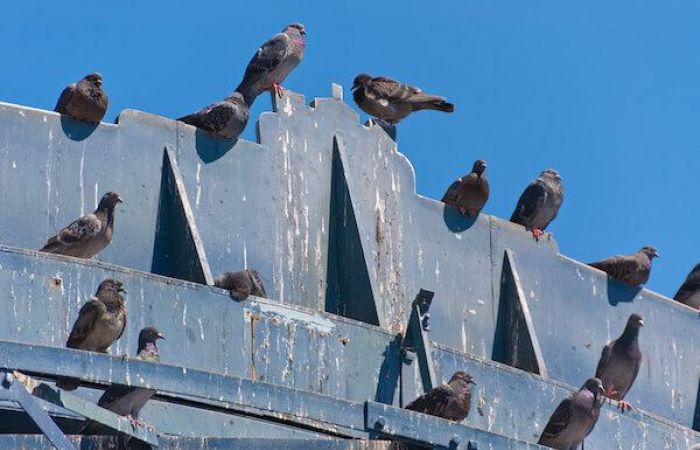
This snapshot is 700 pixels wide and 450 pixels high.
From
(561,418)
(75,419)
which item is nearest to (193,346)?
(75,419)

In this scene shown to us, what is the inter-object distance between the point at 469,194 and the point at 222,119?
3.19 metres

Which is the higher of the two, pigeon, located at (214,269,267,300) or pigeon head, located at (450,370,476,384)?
pigeon, located at (214,269,267,300)

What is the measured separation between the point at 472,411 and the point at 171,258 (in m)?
3.00

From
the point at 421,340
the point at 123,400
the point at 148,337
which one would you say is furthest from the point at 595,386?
the point at 123,400

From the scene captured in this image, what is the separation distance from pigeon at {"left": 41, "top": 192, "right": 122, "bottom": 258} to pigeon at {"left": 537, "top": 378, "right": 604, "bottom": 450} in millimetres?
4175

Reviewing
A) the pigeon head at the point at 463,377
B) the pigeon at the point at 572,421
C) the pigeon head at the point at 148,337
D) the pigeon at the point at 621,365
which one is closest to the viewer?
the pigeon head at the point at 148,337

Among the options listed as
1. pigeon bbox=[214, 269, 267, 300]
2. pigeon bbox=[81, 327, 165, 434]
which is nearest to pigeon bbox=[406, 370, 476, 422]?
pigeon bbox=[214, 269, 267, 300]

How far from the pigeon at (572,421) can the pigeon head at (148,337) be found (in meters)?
3.81

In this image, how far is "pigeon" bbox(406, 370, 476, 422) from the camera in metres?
19.5

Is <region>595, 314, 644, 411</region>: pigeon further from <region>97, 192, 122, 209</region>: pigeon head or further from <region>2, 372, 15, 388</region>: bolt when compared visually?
<region>2, 372, 15, 388</region>: bolt

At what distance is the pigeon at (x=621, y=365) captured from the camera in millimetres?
23234

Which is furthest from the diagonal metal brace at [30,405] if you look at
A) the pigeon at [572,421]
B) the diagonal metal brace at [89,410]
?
the pigeon at [572,421]

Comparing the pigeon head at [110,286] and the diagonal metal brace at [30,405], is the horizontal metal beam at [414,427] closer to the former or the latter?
the diagonal metal brace at [30,405]

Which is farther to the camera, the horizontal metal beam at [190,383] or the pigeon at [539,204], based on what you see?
the pigeon at [539,204]
